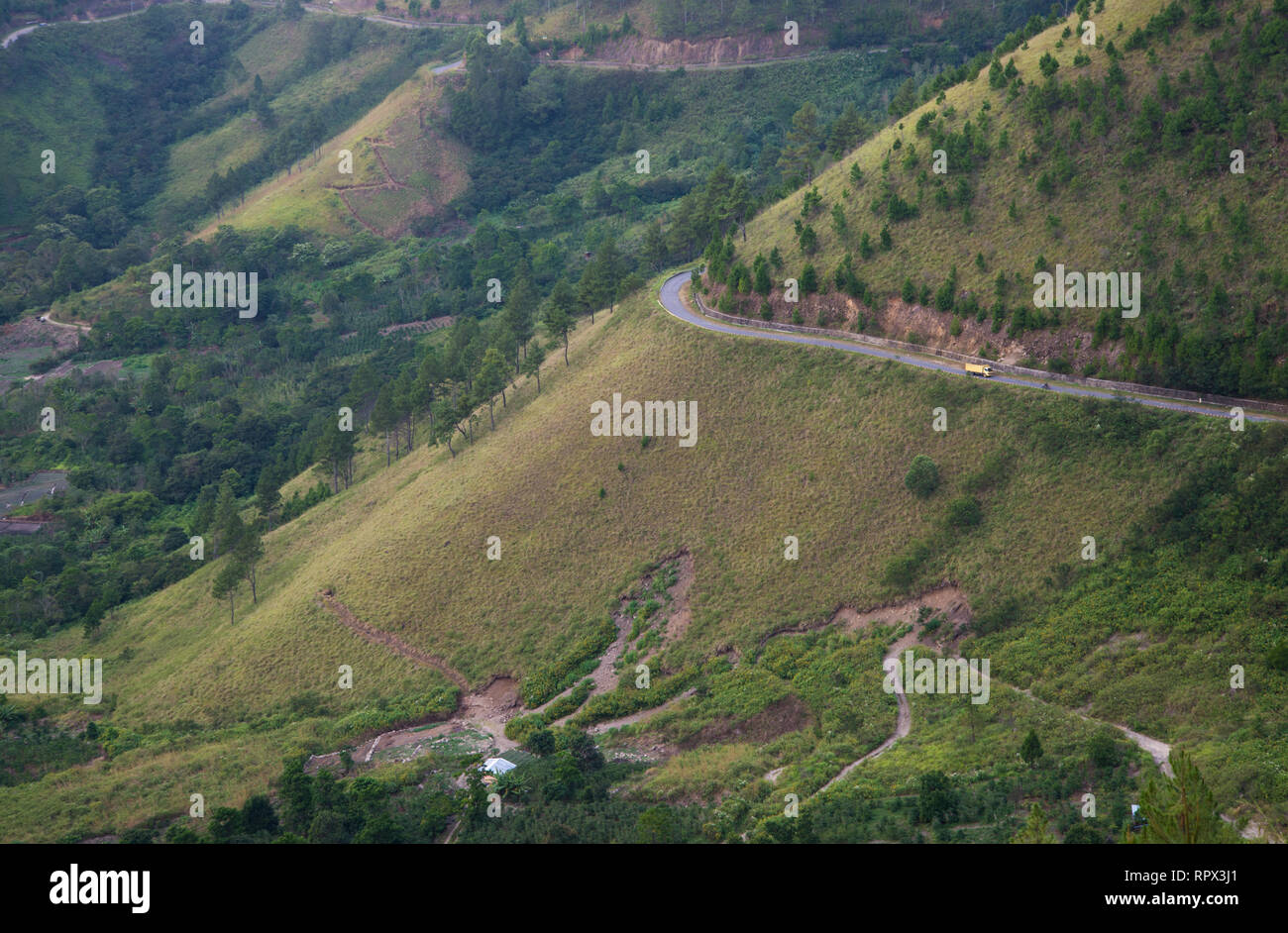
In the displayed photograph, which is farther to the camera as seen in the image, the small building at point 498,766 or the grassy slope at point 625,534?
the grassy slope at point 625,534

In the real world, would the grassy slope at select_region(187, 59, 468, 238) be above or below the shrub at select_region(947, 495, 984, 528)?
above

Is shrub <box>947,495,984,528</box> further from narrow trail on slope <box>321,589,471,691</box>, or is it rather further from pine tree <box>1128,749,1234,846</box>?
pine tree <box>1128,749,1234,846</box>

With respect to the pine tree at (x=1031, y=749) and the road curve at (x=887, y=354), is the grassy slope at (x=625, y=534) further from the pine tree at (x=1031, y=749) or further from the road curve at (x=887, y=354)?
the pine tree at (x=1031, y=749)

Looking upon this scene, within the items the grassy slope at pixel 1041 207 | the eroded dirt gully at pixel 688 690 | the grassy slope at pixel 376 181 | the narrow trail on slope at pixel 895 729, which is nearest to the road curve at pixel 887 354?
the grassy slope at pixel 1041 207

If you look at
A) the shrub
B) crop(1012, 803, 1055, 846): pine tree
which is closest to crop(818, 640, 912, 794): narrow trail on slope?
the shrub

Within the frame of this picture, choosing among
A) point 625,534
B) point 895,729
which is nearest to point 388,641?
point 625,534

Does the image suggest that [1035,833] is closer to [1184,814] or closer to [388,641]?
[1184,814]
